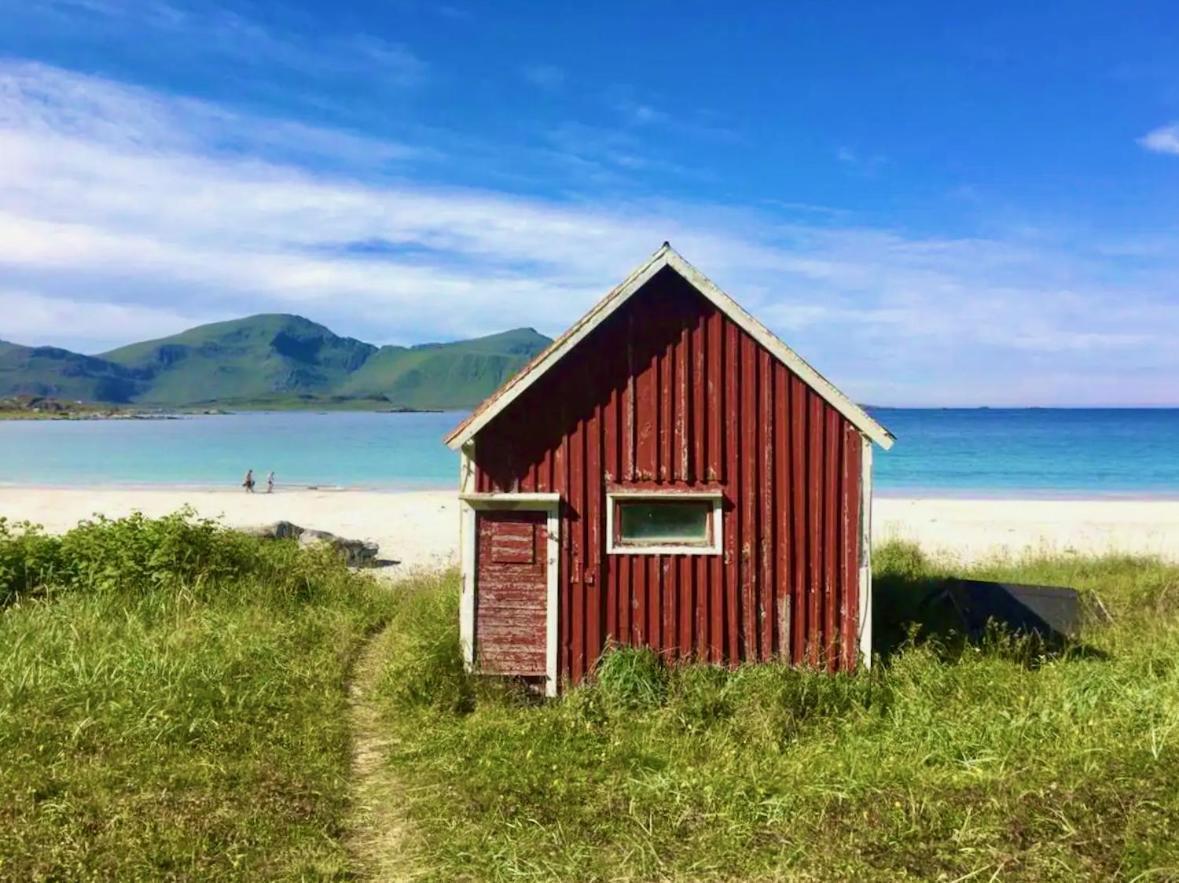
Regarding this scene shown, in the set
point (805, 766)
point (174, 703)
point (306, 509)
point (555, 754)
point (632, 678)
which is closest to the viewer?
point (805, 766)

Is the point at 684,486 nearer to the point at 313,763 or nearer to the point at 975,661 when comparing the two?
the point at 975,661

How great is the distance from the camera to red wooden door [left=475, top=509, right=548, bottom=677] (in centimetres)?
1109

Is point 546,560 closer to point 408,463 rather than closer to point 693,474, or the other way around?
point 693,474

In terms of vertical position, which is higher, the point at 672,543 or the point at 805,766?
the point at 672,543

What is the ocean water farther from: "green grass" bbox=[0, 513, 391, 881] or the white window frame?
the white window frame

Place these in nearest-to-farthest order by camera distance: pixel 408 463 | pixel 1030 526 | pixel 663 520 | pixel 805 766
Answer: pixel 805 766, pixel 663 520, pixel 1030 526, pixel 408 463

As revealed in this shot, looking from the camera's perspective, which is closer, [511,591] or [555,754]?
[555,754]

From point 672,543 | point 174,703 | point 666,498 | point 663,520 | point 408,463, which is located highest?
point 408,463

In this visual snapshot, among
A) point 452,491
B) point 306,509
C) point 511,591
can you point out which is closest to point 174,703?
point 511,591

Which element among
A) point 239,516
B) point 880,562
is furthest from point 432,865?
point 239,516

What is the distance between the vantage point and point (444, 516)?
33.5 meters

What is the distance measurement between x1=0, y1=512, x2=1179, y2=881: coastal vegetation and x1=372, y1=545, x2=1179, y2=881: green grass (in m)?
0.03

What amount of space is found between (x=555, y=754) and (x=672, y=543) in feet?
Answer: 10.8

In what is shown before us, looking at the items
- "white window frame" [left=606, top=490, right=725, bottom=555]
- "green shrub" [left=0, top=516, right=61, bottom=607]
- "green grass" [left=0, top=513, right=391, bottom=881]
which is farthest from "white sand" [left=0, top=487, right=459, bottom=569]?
"white window frame" [left=606, top=490, right=725, bottom=555]
